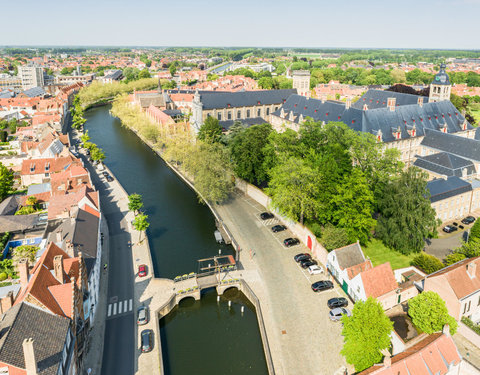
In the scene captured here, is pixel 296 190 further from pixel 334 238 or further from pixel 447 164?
pixel 447 164

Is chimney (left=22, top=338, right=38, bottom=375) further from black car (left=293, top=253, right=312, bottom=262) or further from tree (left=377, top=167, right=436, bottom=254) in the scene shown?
tree (left=377, top=167, right=436, bottom=254)

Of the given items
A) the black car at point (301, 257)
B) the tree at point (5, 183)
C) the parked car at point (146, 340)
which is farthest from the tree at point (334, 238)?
the tree at point (5, 183)

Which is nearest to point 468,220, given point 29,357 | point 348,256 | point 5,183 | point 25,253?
point 348,256

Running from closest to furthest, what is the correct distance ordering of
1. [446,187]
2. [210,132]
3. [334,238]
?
[334,238], [446,187], [210,132]

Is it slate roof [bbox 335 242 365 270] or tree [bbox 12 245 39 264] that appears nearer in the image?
slate roof [bbox 335 242 365 270]

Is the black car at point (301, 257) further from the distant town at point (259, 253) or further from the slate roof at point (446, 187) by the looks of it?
the slate roof at point (446, 187)

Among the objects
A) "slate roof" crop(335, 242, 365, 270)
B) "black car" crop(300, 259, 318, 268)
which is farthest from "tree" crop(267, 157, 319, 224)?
"slate roof" crop(335, 242, 365, 270)
